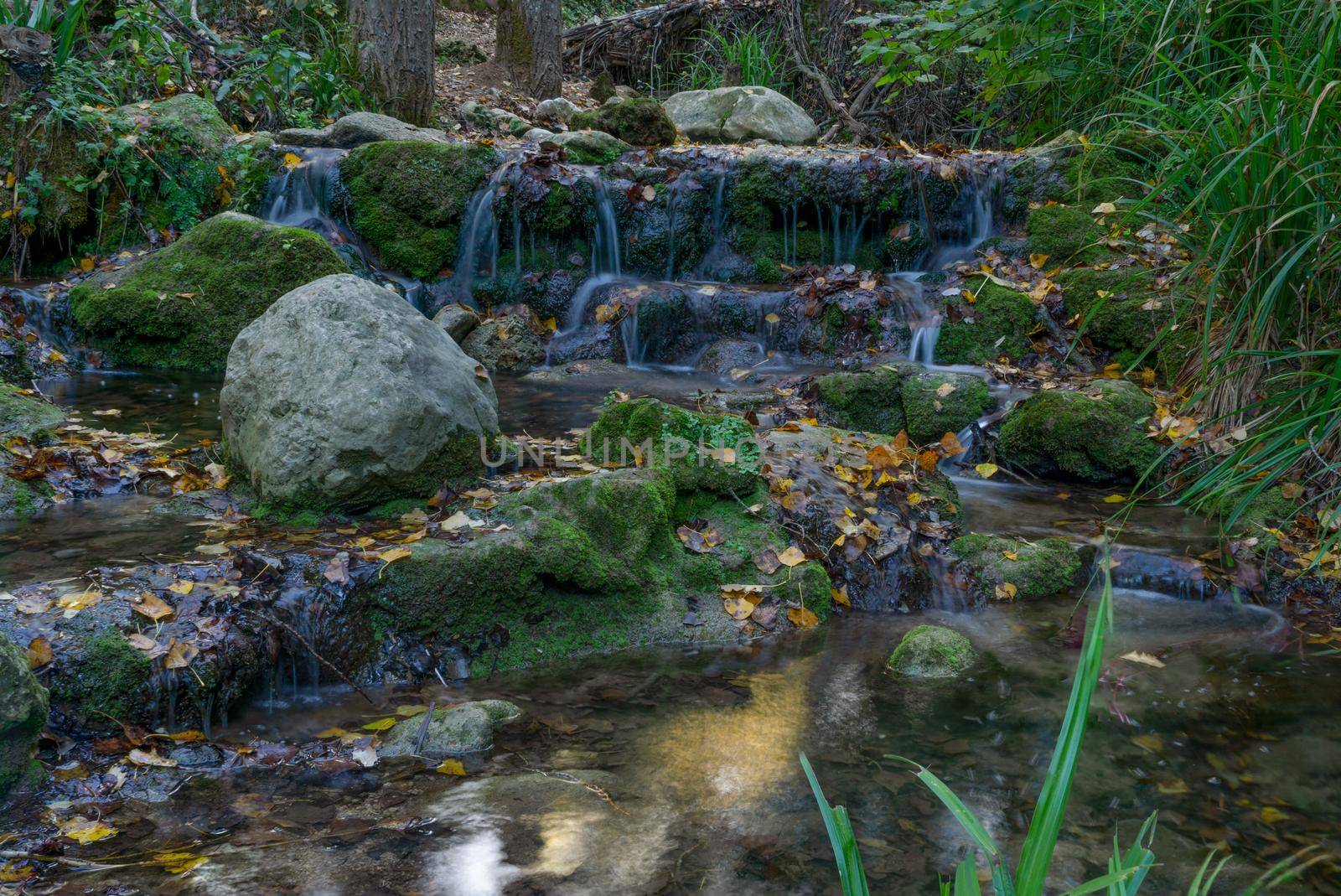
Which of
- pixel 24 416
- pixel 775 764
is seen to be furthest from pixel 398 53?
pixel 775 764

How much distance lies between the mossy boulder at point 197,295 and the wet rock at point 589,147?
297cm

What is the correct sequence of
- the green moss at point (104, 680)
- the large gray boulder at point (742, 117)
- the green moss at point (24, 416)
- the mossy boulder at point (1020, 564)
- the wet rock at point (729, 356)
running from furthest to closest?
the large gray boulder at point (742, 117), the wet rock at point (729, 356), the green moss at point (24, 416), the mossy boulder at point (1020, 564), the green moss at point (104, 680)

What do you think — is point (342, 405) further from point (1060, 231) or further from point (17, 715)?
point (1060, 231)

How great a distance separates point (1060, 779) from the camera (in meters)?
1.10

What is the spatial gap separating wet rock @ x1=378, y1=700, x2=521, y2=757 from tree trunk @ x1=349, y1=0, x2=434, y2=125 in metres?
8.88

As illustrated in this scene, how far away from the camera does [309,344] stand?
13.3ft

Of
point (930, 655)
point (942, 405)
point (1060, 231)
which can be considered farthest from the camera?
point (1060, 231)

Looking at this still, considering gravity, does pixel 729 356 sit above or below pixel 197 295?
below

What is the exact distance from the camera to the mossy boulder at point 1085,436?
5.54 metres

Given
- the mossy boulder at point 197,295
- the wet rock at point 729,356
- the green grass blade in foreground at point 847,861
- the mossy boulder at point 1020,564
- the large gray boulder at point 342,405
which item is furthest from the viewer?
the wet rock at point 729,356

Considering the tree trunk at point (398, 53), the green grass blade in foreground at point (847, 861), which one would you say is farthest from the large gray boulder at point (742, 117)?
the green grass blade in foreground at point (847, 861)

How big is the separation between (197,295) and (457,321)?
6.20 ft

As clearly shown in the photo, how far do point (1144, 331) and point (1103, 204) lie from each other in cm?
182

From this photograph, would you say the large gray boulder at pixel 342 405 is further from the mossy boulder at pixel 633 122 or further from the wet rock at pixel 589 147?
the mossy boulder at pixel 633 122
